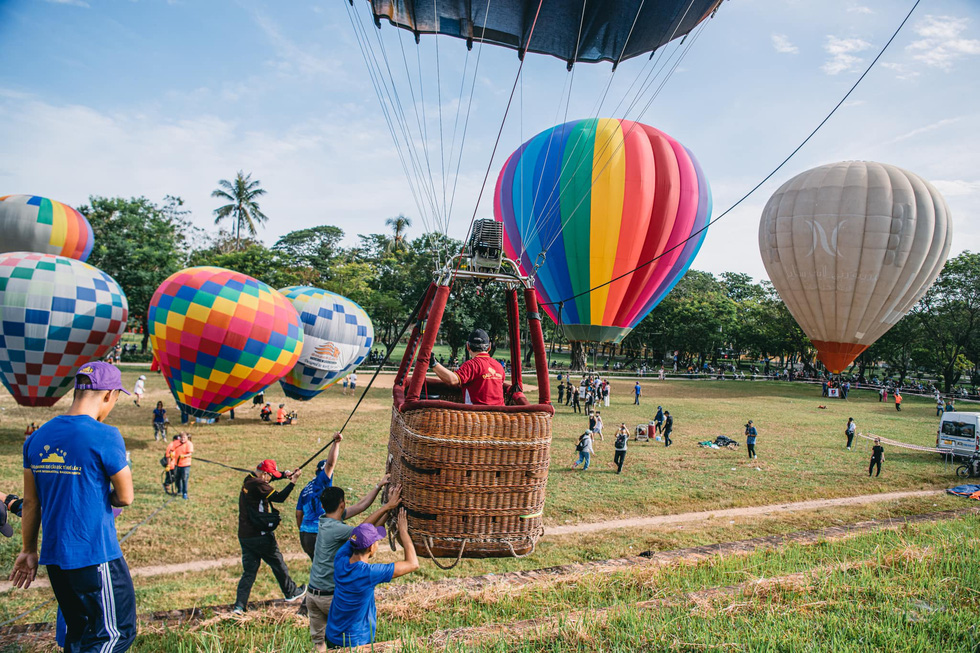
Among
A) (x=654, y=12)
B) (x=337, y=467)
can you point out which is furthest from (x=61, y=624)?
(x=337, y=467)

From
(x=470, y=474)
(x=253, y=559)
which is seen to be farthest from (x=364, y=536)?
(x=253, y=559)

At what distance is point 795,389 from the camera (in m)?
37.0

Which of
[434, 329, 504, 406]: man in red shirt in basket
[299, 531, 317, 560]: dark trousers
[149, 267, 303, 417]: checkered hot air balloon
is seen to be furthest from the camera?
[149, 267, 303, 417]: checkered hot air balloon

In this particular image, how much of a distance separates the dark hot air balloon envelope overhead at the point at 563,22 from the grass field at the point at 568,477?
700 cm

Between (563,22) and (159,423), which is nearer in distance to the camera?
(563,22)

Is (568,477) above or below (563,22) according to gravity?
below

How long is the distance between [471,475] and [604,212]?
14.8 meters

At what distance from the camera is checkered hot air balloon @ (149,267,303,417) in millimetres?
12609

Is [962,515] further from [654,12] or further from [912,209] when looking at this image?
[912,209]

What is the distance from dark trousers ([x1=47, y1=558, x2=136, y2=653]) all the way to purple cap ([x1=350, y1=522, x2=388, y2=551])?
3.65ft

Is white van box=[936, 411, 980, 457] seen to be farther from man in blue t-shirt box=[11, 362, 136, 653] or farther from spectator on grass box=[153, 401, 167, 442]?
spectator on grass box=[153, 401, 167, 442]

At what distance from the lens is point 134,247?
3350 centimetres

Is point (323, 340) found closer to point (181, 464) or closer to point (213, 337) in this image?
point (213, 337)

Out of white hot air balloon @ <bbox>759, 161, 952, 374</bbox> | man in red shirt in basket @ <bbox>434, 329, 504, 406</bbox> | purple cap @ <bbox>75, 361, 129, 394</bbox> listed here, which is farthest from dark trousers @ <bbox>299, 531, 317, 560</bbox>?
white hot air balloon @ <bbox>759, 161, 952, 374</bbox>
